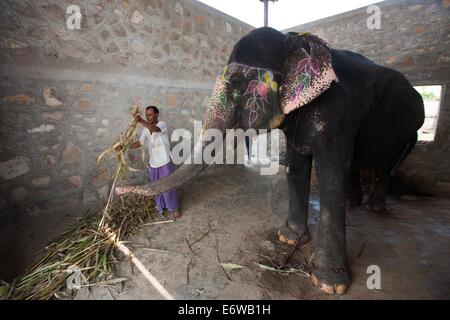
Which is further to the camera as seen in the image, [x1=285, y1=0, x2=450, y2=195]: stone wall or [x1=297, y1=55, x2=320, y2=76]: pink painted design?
[x1=285, y1=0, x2=450, y2=195]: stone wall

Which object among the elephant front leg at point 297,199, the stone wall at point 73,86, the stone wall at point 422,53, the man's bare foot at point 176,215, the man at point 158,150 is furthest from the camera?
the stone wall at point 422,53

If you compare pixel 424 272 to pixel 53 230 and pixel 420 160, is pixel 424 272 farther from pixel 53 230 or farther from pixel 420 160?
pixel 53 230

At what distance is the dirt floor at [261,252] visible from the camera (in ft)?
6.97

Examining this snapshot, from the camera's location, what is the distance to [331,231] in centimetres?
218

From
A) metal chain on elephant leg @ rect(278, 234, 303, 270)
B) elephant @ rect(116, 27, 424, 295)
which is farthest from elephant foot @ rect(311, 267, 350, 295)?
metal chain on elephant leg @ rect(278, 234, 303, 270)

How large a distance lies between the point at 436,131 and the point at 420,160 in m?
0.60

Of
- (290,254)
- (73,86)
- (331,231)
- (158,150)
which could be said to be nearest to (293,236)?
(290,254)

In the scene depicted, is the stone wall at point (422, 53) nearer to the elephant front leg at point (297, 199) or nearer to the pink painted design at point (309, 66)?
the elephant front leg at point (297, 199)

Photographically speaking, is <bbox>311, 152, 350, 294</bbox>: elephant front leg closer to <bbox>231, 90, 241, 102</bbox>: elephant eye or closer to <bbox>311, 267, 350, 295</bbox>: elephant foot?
<bbox>311, 267, 350, 295</bbox>: elephant foot

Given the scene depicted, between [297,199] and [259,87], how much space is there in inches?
60.1

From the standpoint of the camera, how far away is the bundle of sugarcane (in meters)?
2.13

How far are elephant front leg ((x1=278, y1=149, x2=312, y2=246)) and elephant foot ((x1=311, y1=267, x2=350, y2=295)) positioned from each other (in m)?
0.66

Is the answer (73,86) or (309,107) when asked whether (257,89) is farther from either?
(73,86)

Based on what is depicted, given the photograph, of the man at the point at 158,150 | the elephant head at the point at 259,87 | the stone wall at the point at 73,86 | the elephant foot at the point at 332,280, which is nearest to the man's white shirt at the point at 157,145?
the man at the point at 158,150
